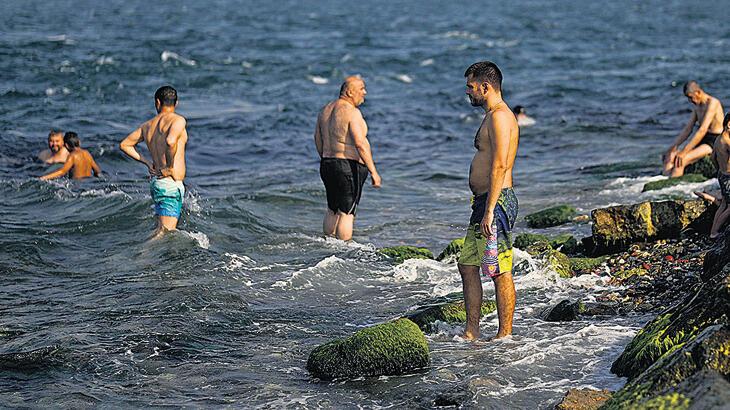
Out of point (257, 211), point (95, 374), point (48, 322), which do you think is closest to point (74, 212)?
point (257, 211)

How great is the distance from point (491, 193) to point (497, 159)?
0.25m

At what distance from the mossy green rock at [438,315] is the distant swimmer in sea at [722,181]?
121 inches

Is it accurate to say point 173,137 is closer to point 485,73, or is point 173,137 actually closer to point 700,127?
point 485,73

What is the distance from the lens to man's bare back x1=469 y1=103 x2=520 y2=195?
729 centimetres

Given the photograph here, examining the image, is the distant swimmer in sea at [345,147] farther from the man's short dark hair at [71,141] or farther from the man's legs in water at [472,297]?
the man's short dark hair at [71,141]

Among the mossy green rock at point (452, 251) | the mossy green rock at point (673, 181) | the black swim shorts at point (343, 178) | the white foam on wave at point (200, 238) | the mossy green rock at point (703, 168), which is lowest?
the white foam on wave at point (200, 238)

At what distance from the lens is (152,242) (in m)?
11.4

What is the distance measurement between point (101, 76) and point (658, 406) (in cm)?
2687

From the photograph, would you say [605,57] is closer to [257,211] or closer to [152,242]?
[257,211]

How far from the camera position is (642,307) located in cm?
829

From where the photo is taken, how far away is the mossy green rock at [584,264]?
9648 millimetres

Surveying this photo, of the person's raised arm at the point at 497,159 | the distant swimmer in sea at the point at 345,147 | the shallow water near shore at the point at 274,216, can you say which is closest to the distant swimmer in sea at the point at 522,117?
the shallow water near shore at the point at 274,216

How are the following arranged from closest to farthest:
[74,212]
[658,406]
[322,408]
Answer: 1. [658,406]
2. [322,408]
3. [74,212]

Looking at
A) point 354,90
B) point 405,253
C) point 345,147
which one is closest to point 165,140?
point 345,147
